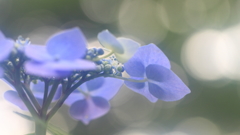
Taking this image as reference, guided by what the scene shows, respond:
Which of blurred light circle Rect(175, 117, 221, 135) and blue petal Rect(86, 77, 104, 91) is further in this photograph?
blurred light circle Rect(175, 117, 221, 135)

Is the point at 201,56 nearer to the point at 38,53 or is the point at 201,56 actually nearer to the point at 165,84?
the point at 165,84

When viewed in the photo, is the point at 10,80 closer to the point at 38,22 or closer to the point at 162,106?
the point at 38,22

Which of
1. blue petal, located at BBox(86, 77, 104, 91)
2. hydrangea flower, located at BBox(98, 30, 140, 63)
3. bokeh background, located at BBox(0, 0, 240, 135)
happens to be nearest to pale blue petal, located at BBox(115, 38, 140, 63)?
hydrangea flower, located at BBox(98, 30, 140, 63)

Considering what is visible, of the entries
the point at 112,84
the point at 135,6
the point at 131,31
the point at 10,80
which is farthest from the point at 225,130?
the point at 10,80

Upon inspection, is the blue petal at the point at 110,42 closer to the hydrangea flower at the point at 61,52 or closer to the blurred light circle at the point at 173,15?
the hydrangea flower at the point at 61,52

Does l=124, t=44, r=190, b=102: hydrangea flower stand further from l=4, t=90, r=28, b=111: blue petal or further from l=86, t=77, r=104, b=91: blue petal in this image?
l=4, t=90, r=28, b=111: blue petal

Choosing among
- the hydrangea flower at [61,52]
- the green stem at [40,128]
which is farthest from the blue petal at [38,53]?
the green stem at [40,128]

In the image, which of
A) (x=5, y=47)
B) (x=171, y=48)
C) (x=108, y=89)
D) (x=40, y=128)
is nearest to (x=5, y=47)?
(x=5, y=47)
